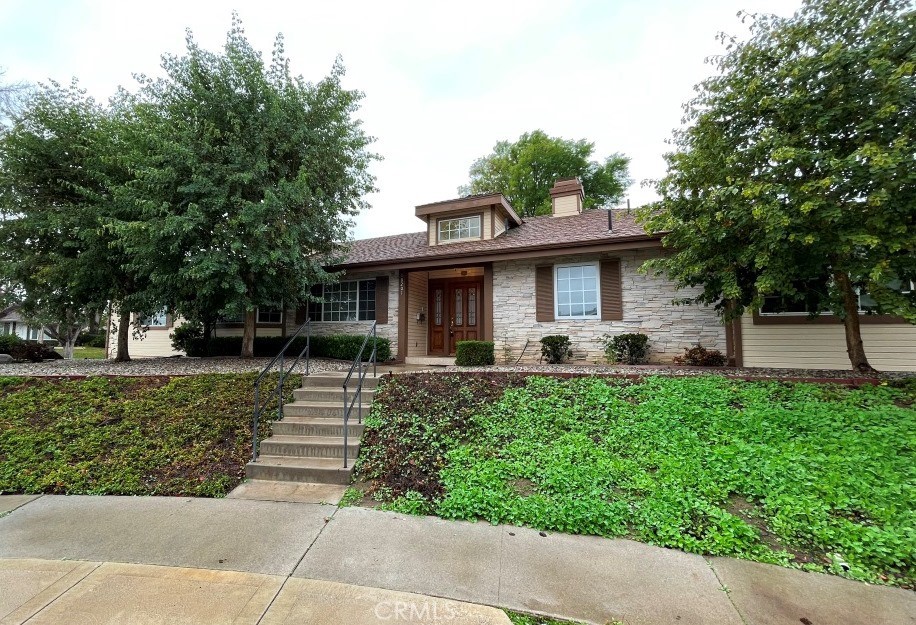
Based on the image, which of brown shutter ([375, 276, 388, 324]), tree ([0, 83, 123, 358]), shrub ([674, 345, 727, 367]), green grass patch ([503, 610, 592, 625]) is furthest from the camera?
brown shutter ([375, 276, 388, 324])

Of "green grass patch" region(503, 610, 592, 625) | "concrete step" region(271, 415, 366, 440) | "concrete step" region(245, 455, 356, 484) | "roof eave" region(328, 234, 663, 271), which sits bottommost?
"green grass patch" region(503, 610, 592, 625)

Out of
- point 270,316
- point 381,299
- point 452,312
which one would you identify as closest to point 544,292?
point 452,312

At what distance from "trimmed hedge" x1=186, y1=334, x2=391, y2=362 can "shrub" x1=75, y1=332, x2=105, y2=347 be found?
22.9 meters

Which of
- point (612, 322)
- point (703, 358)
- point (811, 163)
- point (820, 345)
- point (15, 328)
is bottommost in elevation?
point (703, 358)

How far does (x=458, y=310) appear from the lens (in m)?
11.7

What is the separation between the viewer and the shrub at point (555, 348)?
894 cm

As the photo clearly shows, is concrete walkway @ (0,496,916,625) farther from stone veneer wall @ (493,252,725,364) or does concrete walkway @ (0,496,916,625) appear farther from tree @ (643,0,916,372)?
stone veneer wall @ (493,252,725,364)

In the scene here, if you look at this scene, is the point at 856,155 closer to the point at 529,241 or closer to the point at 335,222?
the point at 529,241

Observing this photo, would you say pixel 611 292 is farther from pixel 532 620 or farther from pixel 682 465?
pixel 532 620

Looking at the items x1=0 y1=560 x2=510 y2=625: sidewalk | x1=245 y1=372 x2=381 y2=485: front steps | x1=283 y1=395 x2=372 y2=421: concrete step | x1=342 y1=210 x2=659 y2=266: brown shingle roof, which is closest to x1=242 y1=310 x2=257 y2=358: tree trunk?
x1=342 y1=210 x2=659 y2=266: brown shingle roof

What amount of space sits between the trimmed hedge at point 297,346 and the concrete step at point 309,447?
16.6 feet

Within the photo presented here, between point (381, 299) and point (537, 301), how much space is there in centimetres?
448

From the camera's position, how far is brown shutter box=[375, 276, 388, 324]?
11289mm

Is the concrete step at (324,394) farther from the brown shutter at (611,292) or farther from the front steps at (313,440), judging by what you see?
the brown shutter at (611,292)
